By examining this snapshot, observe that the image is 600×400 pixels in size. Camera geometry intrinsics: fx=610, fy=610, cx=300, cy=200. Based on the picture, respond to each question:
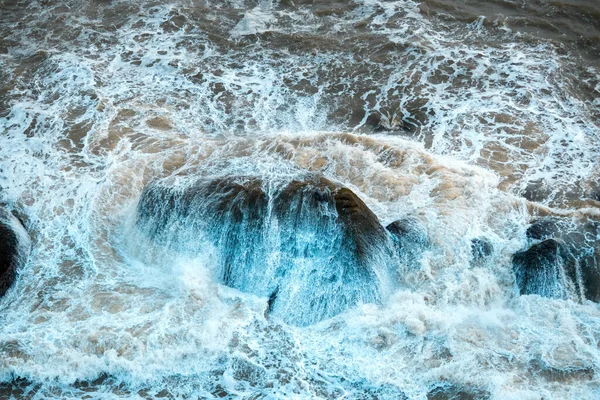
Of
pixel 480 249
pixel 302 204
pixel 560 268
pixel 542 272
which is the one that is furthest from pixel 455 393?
pixel 302 204

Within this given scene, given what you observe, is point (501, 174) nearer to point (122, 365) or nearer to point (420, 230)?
point (420, 230)

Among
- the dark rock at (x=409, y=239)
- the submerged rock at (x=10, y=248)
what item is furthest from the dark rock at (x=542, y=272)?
the submerged rock at (x=10, y=248)

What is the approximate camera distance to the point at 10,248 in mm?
12562

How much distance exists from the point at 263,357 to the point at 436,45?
1265cm

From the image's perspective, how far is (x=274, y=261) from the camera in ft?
38.5

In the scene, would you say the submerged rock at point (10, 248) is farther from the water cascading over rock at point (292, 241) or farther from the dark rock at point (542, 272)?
the dark rock at point (542, 272)

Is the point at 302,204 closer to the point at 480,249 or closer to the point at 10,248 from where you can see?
the point at 480,249

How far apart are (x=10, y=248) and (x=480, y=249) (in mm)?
9603

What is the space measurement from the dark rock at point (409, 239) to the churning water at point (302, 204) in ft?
0.15

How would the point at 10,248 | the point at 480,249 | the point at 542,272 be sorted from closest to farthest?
the point at 542,272 < the point at 480,249 < the point at 10,248

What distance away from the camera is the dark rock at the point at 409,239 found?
473 inches


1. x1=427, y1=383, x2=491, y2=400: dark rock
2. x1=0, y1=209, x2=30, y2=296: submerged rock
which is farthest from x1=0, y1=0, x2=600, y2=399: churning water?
x1=0, y1=209, x2=30, y2=296: submerged rock

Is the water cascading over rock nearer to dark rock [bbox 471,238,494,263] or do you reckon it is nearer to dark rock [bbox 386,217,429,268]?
dark rock [bbox 386,217,429,268]

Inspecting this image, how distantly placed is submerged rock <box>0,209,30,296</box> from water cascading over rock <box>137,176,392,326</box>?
10.5 ft
